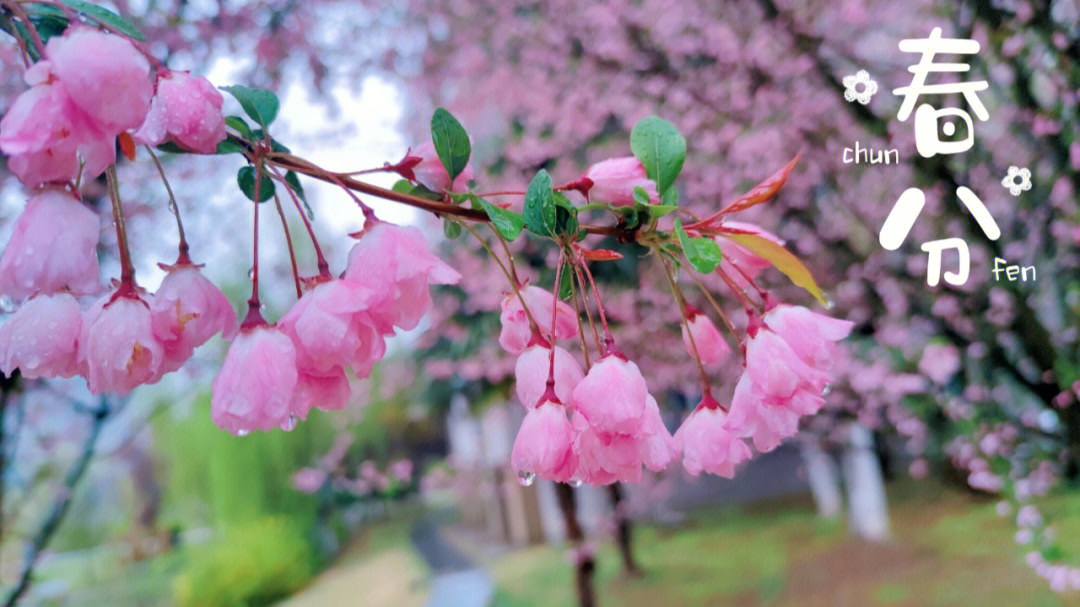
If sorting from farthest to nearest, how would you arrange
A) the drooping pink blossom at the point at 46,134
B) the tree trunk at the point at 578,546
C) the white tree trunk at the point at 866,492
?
the white tree trunk at the point at 866,492
the tree trunk at the point at 578,546
the drooping pink blossom at the point at 46,134

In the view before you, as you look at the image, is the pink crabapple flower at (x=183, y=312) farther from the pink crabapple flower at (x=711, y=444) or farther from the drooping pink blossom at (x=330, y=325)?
the pink crabapple flower at (x=711, y=444)

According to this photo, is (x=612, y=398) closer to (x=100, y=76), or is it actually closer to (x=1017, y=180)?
(x=100, y=76)

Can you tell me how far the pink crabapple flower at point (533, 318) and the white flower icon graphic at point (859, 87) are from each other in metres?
0.81

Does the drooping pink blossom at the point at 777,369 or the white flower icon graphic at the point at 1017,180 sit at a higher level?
the white flower icon graphic at the point at 1017,180

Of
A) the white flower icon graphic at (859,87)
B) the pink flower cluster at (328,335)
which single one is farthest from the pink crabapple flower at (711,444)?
the white flower icon graphic at (859,87)

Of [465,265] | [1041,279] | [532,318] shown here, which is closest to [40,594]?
[465,265]

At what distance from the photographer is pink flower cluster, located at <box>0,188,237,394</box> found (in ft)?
0.54

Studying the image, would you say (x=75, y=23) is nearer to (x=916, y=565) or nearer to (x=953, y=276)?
(x=953, y=276)

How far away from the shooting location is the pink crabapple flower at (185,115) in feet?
0.54

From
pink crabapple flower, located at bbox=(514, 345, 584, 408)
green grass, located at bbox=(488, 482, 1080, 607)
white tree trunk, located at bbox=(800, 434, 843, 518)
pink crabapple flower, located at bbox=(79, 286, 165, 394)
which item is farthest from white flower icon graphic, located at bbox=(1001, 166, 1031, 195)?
pink crabapple flower, located at bbox=(79, 286, 165, 394)

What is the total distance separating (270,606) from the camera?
1535 millimetres

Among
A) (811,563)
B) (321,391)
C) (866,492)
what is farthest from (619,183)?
(866,492)

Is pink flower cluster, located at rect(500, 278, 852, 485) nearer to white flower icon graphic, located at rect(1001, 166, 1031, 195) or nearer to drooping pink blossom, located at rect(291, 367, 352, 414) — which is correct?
drooping pink blossom, located at rect(291, 367, 352, 414)

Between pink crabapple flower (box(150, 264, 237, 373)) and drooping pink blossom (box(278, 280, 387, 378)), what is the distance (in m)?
0.02
